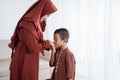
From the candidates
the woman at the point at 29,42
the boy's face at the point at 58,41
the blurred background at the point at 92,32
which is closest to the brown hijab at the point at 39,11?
the woman at the point at 29,42

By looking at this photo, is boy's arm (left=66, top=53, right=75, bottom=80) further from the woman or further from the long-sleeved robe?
the woman

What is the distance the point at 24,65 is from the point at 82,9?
182 centimetres

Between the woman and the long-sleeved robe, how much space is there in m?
0.17

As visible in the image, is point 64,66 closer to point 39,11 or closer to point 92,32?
point 39,11

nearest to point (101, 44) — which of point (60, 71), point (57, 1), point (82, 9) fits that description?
point (82, 9)

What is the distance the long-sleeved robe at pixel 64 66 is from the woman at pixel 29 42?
165mm

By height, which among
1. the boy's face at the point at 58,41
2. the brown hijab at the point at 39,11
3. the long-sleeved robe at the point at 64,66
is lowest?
the long-sleeved robe at the point at 64,66

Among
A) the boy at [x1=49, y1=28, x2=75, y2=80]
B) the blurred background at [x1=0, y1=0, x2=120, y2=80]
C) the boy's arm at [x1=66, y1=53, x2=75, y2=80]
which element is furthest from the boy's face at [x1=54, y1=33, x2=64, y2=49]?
the blurred background at [x1=0, y1=0, x2=120, y2=80]

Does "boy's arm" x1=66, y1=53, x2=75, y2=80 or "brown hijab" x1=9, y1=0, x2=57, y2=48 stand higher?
"brown hijab" x1=9, y1=0, x2=57, y2=48

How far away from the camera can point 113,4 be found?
3.60 meters

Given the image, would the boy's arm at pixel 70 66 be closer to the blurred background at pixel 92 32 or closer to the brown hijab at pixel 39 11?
the brown hijab at pixel 39 11

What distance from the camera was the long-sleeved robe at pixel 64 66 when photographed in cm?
205

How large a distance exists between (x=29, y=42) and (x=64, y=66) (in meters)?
0.39

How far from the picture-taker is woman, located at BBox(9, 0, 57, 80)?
6.72ft
